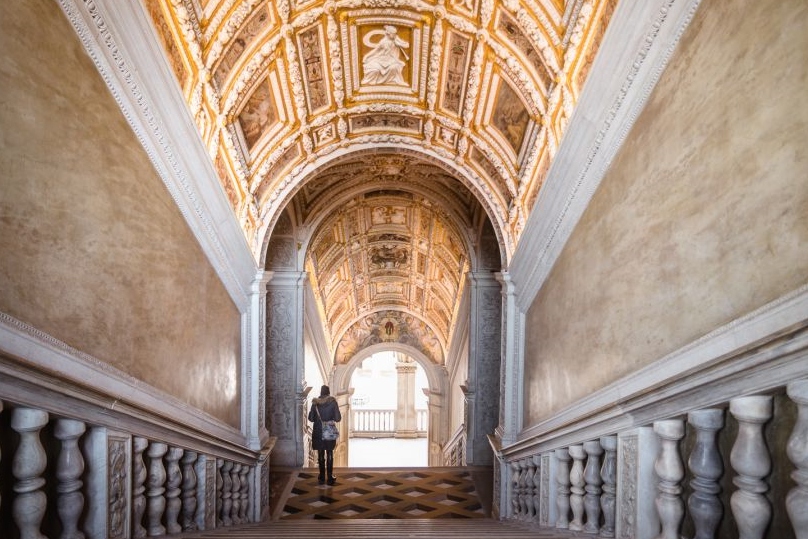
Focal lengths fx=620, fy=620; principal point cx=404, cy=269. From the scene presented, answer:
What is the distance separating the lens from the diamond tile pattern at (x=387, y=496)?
28.6ft

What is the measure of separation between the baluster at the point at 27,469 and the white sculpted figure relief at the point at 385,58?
5.12 metres

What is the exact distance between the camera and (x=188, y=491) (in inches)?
184

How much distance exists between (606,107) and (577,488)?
8.98 feet

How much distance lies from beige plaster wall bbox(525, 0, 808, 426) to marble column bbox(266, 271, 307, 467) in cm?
831

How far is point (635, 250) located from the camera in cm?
403

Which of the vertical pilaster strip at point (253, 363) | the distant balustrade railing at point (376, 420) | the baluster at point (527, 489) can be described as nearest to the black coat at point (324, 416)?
the vertical pilaster strip at point (253, 363)

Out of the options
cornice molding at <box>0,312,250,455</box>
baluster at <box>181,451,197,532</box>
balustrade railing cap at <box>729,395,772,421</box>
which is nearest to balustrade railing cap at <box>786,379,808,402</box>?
balustrade railing cap at <box>729,395,772,421</box>

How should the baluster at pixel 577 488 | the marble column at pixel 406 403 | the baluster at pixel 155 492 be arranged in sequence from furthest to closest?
the marble column at pixel 406 403, the baluster at pixel 577 488, the baluster at pixel 155 492

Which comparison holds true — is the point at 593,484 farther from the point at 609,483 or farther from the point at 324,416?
the point at 324,416

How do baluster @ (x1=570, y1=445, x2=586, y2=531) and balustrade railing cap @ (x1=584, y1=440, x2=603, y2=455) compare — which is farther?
baluster @ (x1=570, y1=445, x2=586, y2=531)

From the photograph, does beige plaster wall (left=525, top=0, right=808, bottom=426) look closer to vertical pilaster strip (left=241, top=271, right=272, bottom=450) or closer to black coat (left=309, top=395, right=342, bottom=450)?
vertical pilaster strip (left=241, top=271, right=272, bottom=450)

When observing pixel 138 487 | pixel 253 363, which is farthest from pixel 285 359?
pixel 138 487

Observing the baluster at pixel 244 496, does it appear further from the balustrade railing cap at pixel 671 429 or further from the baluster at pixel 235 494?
the balustrade railing cap at pixel 671 429

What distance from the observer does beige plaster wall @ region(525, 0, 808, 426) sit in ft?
8.16
